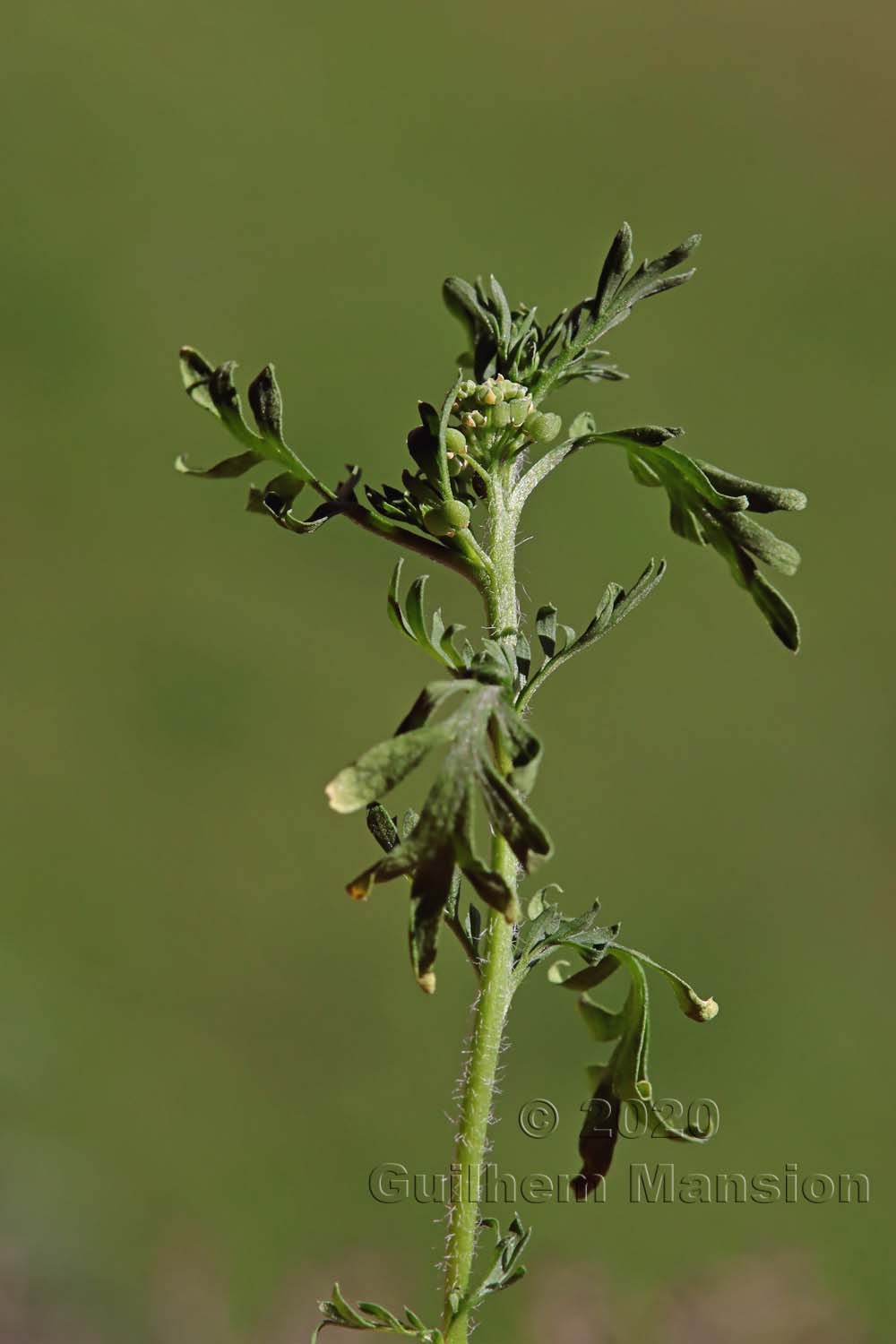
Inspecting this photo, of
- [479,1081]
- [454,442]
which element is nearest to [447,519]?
[454,442]

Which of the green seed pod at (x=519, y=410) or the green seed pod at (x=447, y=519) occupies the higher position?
the green seed pod at (x=519, y=410)

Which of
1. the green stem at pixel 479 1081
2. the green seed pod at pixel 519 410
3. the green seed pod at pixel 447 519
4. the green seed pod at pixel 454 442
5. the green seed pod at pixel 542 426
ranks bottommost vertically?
the green stem at pixel 479 1081

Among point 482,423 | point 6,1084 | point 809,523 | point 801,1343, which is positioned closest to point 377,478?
point 809,523

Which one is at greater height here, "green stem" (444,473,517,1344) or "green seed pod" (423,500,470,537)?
"green seed pod" (423,500,470,537)

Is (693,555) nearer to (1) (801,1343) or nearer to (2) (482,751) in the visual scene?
(1) (801,1343)

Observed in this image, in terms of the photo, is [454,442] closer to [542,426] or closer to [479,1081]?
[542,426]
